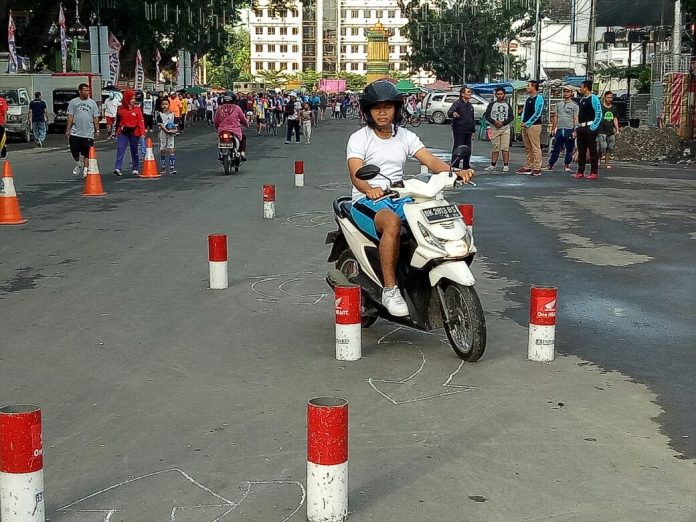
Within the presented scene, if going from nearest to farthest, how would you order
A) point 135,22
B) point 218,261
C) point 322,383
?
1. point 322,383
2. point 218,261
3. point 135,22

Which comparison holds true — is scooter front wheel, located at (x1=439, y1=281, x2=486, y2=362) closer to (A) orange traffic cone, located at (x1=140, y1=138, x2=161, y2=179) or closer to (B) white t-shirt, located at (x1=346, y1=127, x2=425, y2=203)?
(B) white t-shirt, located at (x1=346, y1=127, x2=425, y2=203)

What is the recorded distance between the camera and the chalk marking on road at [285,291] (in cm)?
886

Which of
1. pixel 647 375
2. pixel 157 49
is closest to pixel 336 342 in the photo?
pixel 647 375

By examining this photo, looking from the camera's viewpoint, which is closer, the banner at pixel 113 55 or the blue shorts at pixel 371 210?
the blue shorts at pixel 371 210

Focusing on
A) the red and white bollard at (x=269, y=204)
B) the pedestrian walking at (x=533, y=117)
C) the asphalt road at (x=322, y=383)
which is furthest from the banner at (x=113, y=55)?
the asphalt road at (x=322, y=383)

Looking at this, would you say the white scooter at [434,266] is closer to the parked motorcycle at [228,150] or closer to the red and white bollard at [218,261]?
the red and white bollard at [218,261]

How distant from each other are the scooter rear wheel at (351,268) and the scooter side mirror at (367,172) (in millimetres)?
988

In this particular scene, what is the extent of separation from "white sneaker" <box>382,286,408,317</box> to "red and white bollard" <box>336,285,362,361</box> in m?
0.30

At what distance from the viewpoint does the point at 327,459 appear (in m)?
4.00

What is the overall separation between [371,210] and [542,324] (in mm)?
1343

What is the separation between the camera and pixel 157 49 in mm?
67250

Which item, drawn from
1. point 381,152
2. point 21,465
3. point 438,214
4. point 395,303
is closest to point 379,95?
point 381,152

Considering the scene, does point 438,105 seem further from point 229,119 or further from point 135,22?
point 229,119

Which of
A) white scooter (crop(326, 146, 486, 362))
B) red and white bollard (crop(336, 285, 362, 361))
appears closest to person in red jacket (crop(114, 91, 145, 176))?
white scooter (crop(326, 146, 486, 362))
